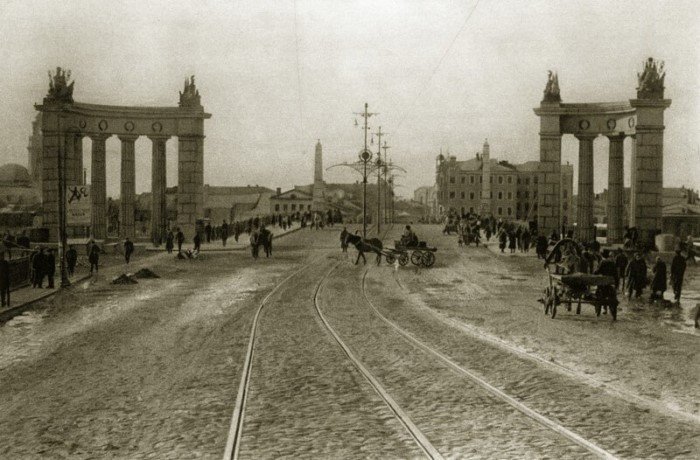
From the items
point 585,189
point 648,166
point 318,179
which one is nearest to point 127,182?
point 585,189

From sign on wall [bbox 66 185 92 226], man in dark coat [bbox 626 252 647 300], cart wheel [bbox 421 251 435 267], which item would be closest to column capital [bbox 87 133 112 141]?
sign on wall [bbox 66 185 92 226]

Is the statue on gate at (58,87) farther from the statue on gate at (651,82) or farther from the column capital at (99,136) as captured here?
the statue on gate at (651,82)

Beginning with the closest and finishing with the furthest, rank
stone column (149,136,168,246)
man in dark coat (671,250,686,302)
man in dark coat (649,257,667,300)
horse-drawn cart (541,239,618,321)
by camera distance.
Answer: horse-drawn cart (541,239,618,321) → man in dark coat (671,250,686,302) → man in dark coat (649,257,667,300) → stone column (149,136,168,246)

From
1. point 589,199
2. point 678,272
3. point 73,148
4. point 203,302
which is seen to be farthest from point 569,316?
point 73,148

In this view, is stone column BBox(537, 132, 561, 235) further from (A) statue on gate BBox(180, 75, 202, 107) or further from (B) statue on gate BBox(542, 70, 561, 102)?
(A) statue on gate BBox(180, 75, 202, 107)

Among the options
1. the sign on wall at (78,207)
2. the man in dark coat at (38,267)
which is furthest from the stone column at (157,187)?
the man in dark coat at (38,267)

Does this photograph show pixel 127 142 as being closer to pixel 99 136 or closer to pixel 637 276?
pixel 99 136
